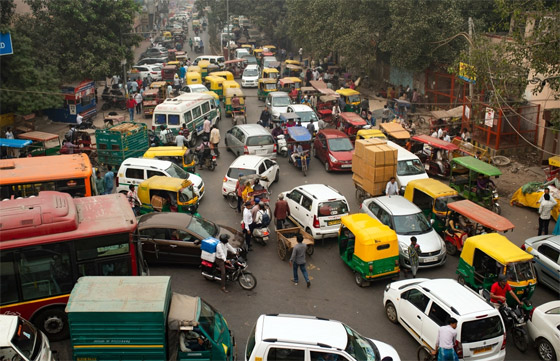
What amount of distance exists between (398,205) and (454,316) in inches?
229

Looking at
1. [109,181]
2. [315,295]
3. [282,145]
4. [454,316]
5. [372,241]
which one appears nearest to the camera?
[454,316]

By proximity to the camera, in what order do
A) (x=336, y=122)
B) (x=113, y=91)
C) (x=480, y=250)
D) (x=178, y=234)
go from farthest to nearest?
(x=113, y=91), (x=336, y=122), (x=178, y=234), (x=480, y=250)

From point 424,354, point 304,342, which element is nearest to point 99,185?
point 304,342

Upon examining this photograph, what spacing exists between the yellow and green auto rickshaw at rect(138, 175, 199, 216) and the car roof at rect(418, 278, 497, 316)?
8632mm

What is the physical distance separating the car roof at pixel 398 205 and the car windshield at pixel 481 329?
5226 millimetres

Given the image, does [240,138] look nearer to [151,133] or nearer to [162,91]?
[151,133]

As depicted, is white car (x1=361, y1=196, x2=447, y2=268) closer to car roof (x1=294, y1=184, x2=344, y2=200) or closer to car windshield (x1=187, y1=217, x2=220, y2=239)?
car roof (x1=294, y1=184, x2=344, y2=200)

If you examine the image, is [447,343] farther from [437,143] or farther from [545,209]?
[437,143]

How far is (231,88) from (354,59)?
9.04 meters

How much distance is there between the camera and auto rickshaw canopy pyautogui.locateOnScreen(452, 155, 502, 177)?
16609 mm

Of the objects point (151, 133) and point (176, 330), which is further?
point (151, 133)

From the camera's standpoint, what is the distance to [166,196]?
55.0 feet

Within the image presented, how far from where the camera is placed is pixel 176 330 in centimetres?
880

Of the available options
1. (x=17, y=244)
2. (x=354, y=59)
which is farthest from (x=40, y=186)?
(x=354, y=59)
